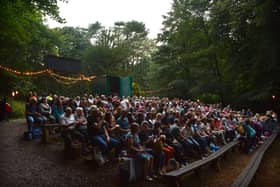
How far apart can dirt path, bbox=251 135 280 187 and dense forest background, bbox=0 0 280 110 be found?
13.4ft

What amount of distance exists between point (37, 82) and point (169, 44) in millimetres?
14377

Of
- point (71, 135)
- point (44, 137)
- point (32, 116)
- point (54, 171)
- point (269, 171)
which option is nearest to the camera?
point (54, 171)

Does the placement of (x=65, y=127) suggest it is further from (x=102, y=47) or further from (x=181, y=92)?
(x=102, y=47)

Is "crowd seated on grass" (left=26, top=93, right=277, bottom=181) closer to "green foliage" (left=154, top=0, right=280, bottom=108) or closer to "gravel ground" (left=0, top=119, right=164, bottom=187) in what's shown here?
"gravel ground" (left=0, top=119, right=164, bottom=187)

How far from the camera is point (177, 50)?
3052 centimetres

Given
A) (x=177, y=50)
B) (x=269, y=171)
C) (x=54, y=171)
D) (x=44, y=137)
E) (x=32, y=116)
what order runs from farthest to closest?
1. (x=177, y=50)
2. (x=32, y=116)
3. (x=269, y=171)
4. (x=44, y=137)
5. (x=54, y=171)

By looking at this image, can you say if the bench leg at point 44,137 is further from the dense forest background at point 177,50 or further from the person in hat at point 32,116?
the dense forest background at point 177,50

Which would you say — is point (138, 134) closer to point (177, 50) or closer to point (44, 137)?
point (44, 137)

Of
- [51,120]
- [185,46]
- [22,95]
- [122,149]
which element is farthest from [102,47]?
[122,149]

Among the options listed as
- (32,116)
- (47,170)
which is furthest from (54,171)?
(32,116)

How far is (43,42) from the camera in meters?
28.0

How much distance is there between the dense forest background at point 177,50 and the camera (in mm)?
16236

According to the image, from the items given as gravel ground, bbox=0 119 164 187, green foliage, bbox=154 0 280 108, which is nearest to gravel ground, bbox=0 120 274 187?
gravel ground, bbox=0 119 164 187

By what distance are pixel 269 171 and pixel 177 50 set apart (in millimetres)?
22466
